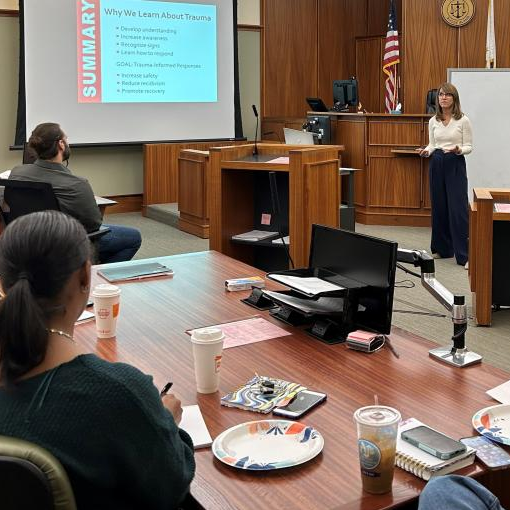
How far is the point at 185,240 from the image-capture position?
24.3 ft

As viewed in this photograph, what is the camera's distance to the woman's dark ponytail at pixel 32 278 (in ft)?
4.24

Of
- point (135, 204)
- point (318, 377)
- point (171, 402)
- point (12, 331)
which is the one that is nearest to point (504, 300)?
point (318, 377)

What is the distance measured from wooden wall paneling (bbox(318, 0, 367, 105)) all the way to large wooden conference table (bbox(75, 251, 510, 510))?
8223 mm

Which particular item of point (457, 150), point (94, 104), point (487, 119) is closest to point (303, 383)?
point (457, 150)

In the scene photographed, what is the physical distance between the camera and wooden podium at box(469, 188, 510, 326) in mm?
4562

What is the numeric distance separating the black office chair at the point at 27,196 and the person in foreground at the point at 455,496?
10.3 ft

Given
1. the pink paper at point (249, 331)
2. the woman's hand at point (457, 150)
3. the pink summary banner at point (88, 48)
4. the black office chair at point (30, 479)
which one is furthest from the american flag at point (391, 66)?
the black office chair at point (30, 479)

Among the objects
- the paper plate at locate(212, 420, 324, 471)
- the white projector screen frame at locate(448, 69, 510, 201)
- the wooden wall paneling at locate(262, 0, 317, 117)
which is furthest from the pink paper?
the wooden wall paneling at locate(262, 0, 317, 117)

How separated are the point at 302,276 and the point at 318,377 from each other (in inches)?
25.5

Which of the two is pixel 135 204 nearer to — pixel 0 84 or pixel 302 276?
pixel 0 84

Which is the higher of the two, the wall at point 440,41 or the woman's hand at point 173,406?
the wall at point 440,41

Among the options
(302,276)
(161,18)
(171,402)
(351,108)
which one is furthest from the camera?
(351,108)

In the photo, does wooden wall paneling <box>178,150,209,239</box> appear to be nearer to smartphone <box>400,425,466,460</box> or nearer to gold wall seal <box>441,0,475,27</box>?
gold wall seal <box>441,0,475,27</box>

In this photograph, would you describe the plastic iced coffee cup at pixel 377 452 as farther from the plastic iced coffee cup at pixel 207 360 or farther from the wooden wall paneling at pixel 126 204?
the wooden wall paneling at pixel 126 204
